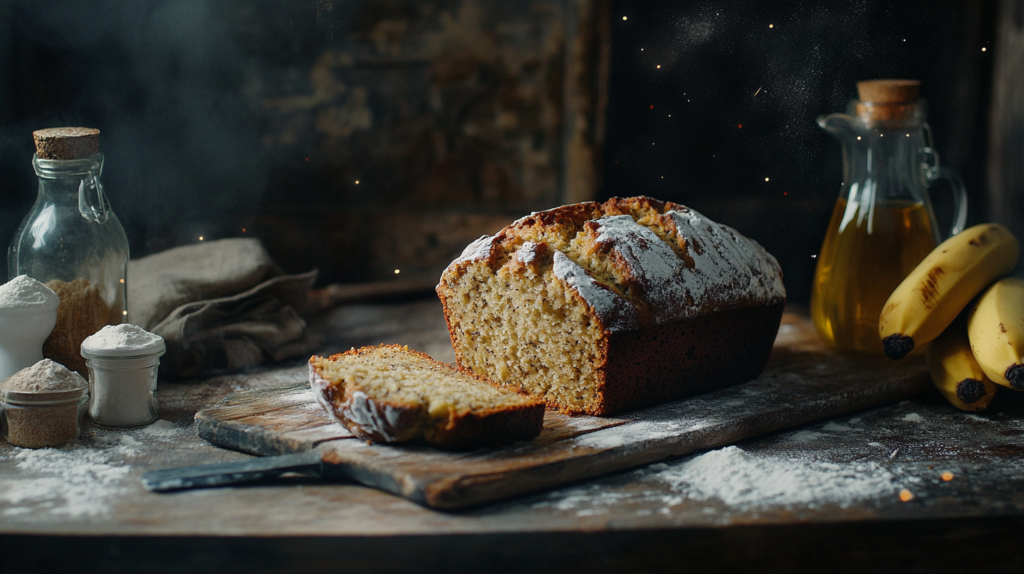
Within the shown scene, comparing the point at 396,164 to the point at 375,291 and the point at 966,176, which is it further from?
the point at 966,176

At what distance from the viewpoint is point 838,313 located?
2.53 meters

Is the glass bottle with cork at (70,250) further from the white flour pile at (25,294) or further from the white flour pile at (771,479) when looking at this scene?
the white flour pile at (771,479)

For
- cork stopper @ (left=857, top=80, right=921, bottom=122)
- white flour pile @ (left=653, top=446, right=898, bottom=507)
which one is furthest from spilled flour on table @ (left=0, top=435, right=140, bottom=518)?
cork stopper @ (left=857, top=80, right=921, bottom=122)

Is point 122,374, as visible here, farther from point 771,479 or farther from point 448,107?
point 448,107

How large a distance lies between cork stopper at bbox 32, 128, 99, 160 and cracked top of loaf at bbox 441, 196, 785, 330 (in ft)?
3.04

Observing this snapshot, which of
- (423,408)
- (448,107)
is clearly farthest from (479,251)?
(448,107)

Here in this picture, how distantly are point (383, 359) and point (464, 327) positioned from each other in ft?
0.70

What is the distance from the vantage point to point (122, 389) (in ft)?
6.48

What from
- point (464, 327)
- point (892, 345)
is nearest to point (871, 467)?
point (892, 345)

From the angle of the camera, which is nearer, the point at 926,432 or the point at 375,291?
the point at 926,432

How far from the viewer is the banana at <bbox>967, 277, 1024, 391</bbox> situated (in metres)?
1.92

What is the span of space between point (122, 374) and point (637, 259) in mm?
1199

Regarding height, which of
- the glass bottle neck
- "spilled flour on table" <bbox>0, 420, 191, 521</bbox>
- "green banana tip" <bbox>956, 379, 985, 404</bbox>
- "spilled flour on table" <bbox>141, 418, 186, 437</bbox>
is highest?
the glass bottle neck

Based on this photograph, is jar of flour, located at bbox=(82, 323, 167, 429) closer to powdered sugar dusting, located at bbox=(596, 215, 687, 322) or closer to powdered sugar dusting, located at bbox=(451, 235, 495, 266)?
powdered sugar dusting, located at bbox=(451, 235, 495, 266)
